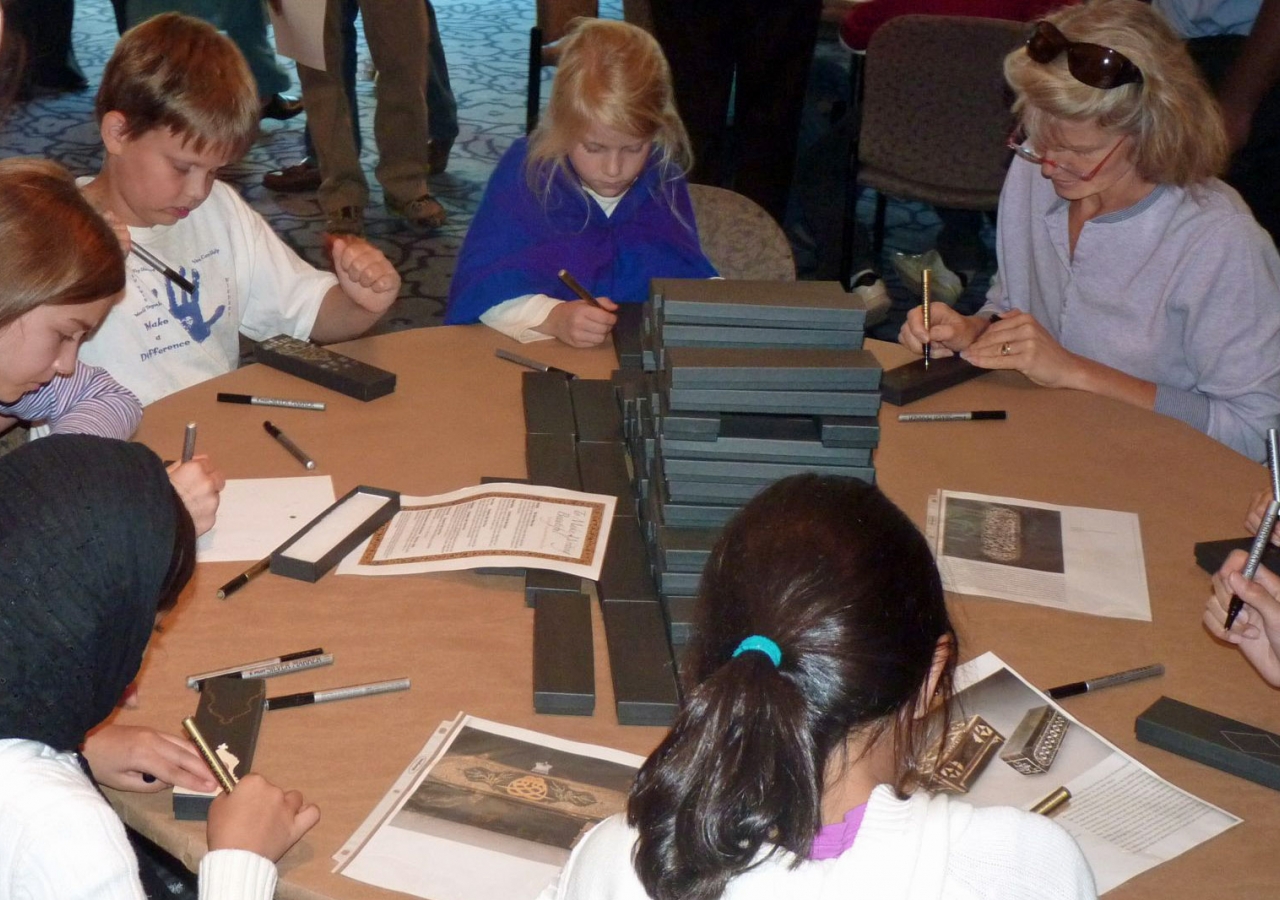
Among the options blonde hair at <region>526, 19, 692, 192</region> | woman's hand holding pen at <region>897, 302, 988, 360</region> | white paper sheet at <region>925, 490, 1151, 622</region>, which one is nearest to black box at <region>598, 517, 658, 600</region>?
white paper sheet at <region>925, 490, 1151, 622</region>

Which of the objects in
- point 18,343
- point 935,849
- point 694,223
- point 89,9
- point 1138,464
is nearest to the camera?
point 935,849

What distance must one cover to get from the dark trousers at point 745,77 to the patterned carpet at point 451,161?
0.45 metres

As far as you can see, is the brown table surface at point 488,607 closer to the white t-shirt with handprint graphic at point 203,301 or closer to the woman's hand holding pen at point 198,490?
the woman's hand holding pen at point 198,490

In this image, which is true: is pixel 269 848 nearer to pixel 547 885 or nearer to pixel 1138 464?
pixel 547 885

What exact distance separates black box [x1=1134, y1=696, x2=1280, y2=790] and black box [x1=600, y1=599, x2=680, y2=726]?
49 centimetres

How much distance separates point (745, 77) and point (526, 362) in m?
2.04

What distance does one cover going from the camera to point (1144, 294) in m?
2.14

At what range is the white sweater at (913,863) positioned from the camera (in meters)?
0.92

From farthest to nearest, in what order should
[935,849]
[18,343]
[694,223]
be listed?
[694,223] < [18,343] < [935,849]

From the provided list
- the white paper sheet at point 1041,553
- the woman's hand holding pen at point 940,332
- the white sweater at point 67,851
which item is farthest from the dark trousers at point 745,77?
the white sweater at point 67,851

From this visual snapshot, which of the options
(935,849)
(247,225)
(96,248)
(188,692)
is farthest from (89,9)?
(935,849)

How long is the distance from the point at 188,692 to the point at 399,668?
21 centimetres

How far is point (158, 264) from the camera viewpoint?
2.11 m

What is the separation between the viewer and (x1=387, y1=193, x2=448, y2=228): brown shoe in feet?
14.5
